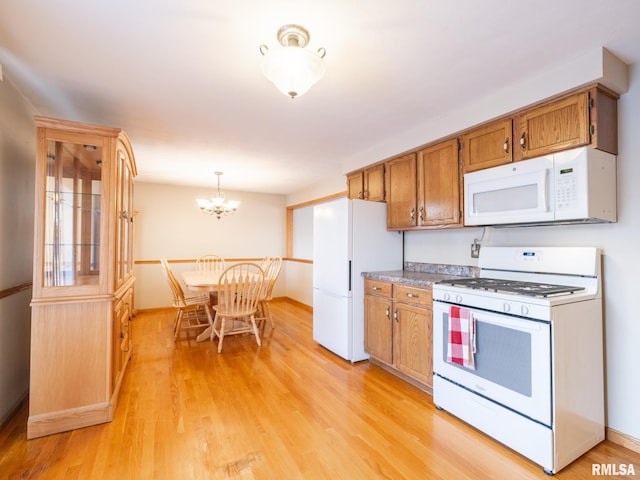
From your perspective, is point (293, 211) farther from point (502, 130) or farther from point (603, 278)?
point (603, 278)

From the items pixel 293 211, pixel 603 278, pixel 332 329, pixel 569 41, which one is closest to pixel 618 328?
pixel 603 278

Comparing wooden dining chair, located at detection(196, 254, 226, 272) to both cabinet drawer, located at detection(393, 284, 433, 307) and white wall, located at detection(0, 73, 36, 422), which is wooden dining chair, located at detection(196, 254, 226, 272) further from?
cabinet drawer, located at detection(393, 284, 433, 307)

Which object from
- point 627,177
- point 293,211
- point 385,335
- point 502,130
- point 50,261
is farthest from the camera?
point 293,211

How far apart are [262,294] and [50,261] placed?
234cm

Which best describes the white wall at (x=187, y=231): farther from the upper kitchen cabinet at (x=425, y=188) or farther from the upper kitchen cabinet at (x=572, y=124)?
the upper kitchen cabinet at (x=572, y=124)

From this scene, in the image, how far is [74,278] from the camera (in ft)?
6.74

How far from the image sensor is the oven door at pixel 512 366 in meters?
1.66

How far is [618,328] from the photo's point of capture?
1.88 metres

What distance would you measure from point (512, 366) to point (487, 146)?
1528mm

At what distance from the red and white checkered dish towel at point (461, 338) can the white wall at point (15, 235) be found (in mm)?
2909

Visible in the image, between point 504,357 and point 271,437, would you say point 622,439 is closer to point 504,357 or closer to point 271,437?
point 504,357

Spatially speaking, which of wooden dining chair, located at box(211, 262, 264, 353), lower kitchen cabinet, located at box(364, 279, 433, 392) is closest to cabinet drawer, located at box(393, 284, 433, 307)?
lower kitchen cabinet, located at box(364, 279, 433, 392)

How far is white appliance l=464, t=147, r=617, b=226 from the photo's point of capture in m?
1.78

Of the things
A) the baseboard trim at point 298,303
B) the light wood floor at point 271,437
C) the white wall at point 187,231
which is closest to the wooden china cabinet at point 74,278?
the light wood floor at point 271,437
